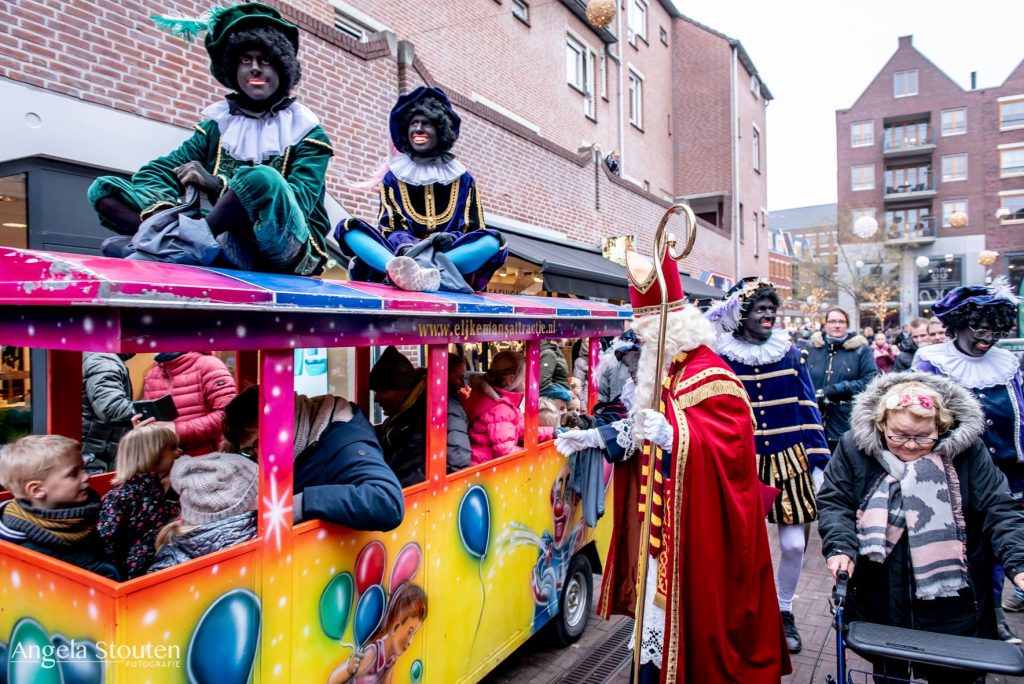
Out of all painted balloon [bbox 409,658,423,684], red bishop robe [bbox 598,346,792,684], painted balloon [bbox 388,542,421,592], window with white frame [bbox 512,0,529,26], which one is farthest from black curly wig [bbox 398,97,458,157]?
window with white frame [bbox 512,0,529,26]

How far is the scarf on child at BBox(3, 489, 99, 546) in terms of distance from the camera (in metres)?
2.06

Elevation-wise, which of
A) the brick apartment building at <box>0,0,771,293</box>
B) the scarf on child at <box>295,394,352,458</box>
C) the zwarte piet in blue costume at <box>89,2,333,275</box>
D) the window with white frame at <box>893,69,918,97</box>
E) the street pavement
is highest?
the window with white frame at <box>893,69,918,97</box>

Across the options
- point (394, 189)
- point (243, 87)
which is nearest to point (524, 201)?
point (394, 189)

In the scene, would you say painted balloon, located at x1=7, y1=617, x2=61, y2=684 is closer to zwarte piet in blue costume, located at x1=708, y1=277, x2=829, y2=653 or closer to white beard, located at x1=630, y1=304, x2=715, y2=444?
white beard, located at x1=630, y1=304, x2=715, y2=444

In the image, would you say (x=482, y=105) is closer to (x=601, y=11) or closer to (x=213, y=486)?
(x=601, y=11)

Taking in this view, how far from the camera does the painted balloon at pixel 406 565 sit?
2635 millimetres

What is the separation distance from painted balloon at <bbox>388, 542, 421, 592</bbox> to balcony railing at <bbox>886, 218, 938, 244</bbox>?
43.0 m

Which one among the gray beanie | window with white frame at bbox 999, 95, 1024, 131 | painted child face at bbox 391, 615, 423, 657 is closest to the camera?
the gray beanie

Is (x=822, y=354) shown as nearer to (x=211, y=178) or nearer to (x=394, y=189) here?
(x=394, y=189)

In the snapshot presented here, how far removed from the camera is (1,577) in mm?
2023

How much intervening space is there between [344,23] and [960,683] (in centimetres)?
1024

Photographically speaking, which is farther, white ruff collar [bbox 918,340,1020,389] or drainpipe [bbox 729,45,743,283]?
drainpipe [bbox 729,45,743,283]

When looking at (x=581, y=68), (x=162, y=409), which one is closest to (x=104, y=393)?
(x=162, y=409)

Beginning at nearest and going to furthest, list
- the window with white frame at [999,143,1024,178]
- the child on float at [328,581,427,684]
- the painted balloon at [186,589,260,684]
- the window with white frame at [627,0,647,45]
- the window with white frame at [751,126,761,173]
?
the painted balloon at [186,589,260,684], the child on float at [328,581,427,684], the window with white frame at [627,0,647,45], the window with white frame at [751,126,761,173], the window with white frame at [999,143,1024,178]
